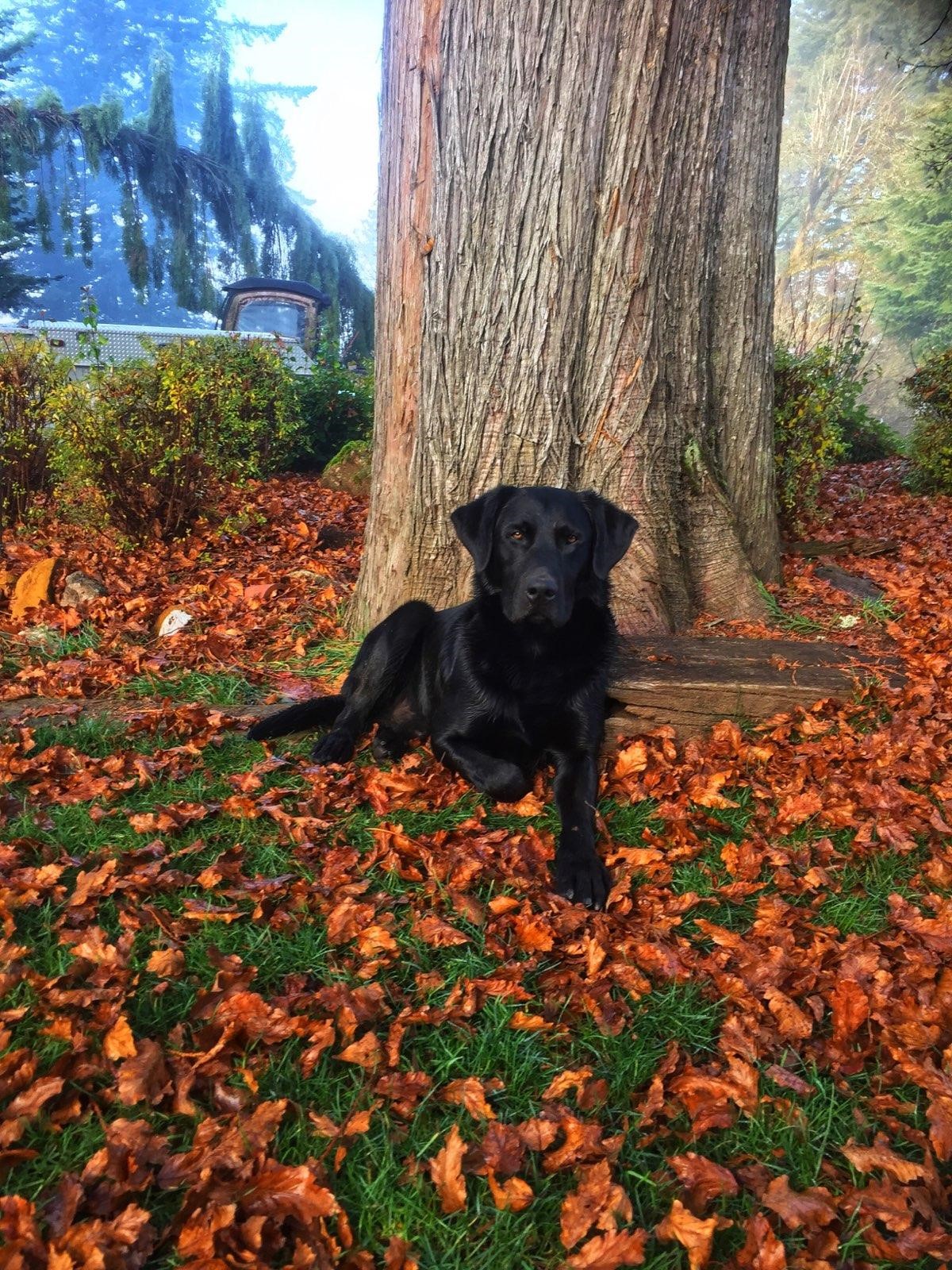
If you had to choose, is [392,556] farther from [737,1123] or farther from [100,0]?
[100,0]

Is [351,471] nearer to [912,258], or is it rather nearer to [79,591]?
[79,591]

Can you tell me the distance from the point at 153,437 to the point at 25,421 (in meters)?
1.66

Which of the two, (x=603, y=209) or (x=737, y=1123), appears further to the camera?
(x=603, y=209)

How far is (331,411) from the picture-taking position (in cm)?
1091

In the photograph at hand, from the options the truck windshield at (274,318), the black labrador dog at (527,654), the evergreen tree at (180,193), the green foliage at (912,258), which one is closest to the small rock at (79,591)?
the black labrador dog at (527,654)

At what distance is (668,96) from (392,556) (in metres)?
2.80

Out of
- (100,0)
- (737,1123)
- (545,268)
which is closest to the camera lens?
(737,1123)

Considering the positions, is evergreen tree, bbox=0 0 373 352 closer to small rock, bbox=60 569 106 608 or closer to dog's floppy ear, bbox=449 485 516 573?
small rock, bbox=60 569 106 608

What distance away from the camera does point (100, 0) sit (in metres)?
43.9

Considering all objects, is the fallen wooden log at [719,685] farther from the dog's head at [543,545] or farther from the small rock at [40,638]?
the small rock at [40,638]

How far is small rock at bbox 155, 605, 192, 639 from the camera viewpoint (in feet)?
17.0

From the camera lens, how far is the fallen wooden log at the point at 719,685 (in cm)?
381

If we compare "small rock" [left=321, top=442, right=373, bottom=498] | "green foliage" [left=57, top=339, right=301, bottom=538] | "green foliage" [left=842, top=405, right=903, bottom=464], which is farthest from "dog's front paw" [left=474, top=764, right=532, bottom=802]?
"green foliage" [left=842, top=405, right=903, bottom=464]

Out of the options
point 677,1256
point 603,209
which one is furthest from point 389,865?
point 603,209
